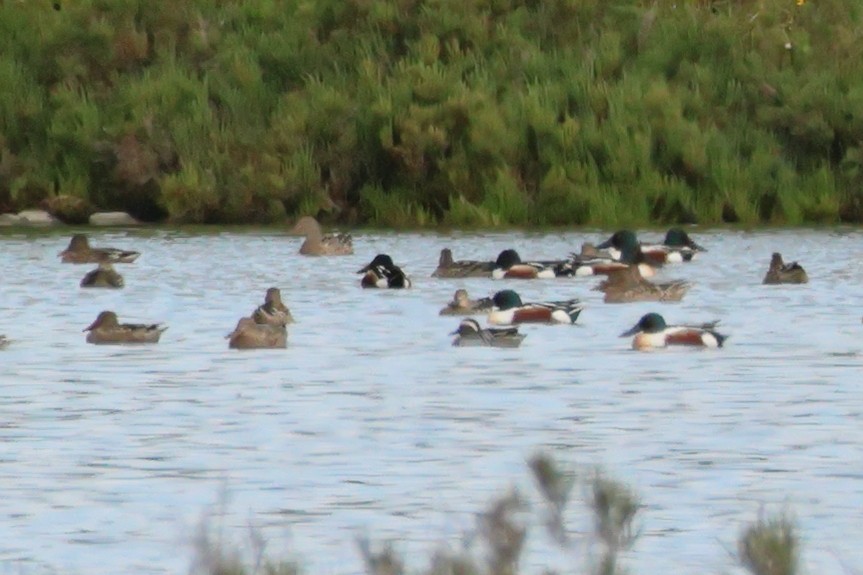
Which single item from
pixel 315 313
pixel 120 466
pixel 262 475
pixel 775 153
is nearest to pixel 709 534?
pixel 262 475

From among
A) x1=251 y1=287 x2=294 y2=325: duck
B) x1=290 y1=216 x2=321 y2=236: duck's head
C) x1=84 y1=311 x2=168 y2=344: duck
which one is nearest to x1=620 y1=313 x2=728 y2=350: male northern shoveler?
x1=251 y1=287 x2=294 y2=325: duck

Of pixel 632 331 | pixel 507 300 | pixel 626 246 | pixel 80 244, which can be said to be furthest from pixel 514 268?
pixel 632 331

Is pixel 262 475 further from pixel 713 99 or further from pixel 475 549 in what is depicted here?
pixel 713 99

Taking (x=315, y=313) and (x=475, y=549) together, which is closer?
(x=475, y=549)

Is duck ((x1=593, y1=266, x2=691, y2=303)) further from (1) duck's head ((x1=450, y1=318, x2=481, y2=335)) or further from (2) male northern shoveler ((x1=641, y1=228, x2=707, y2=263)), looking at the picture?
(1) duck's head ((x1=450, y1=318, x2=481, y2=335))

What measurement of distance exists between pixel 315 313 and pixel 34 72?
43.8ft

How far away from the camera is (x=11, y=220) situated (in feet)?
100

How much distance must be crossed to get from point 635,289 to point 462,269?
2172 millimetres

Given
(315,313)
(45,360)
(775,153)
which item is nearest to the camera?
(45,360)

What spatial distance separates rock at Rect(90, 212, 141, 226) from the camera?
30.8 metres

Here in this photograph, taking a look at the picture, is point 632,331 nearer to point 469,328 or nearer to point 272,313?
point 469,328

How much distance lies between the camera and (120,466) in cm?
1129

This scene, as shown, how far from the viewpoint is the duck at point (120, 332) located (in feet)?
55.4

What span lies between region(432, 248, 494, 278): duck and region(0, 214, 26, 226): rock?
944 centimetres
